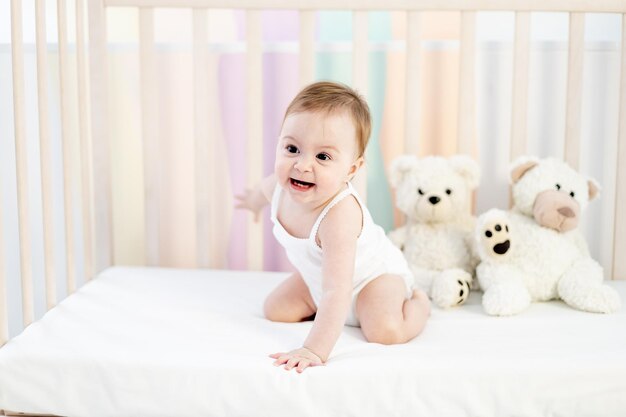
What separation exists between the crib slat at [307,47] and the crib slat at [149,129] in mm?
318

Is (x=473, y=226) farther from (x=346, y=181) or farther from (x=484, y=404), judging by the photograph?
(x=484, y=404)

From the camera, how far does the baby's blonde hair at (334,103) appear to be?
4.18ft

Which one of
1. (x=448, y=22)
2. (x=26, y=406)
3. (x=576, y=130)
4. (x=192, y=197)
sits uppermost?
(x=448, y=22)

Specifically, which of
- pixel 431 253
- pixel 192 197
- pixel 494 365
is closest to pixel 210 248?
pixel 192 197

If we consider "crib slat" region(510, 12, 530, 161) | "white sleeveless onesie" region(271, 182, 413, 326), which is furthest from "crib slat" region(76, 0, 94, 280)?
"crib slat" region(510, 12, 530, 161)

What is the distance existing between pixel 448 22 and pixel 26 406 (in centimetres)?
127

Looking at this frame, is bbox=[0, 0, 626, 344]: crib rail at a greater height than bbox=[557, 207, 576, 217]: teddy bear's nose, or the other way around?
bbox=[0, 0, 626, 344]: crib rail

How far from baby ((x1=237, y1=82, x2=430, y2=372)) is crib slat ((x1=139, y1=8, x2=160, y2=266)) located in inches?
17.6

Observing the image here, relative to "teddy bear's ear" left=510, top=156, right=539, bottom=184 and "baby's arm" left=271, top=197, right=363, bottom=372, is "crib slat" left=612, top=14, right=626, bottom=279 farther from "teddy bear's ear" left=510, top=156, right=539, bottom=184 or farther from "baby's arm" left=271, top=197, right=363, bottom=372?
"baby's arm" left=271, top=197, right=363, bottom=372

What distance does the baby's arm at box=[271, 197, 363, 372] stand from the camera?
1199mm

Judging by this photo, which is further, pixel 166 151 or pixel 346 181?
pixel 166 151

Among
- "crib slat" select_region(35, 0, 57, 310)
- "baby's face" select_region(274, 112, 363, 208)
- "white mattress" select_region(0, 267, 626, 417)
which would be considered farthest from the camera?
"crib slat" select_region(35, 0, 57, 310)

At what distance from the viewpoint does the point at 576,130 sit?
1.70m

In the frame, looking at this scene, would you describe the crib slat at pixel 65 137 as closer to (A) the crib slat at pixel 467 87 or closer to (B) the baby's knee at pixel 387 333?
(B) the baby's knee at pixel 387 333
